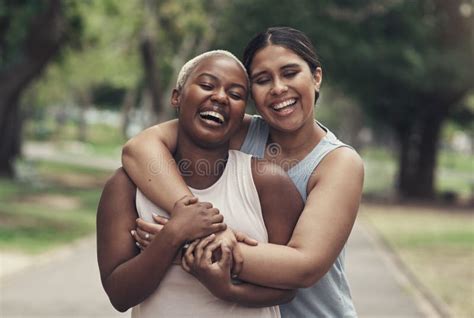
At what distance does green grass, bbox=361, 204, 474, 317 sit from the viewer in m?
10.9

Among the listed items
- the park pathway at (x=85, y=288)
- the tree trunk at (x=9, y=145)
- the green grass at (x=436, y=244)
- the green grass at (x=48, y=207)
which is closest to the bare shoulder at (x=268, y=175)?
the park pathway at (x=85, y=288)

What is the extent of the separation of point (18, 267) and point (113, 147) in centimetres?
4696

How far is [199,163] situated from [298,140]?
0.37 m

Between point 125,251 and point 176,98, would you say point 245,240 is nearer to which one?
point 125,251

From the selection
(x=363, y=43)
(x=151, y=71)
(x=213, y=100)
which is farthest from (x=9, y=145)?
(x=213, y=100)

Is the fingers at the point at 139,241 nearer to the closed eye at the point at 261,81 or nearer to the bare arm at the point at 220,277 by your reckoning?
the bare arm at the point at 220,277

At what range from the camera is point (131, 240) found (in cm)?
252

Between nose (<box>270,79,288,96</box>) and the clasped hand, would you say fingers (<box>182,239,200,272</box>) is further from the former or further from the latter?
nose (<box>270,79,288,96</box>)

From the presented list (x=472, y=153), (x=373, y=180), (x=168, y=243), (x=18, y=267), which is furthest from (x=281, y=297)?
(x=472, y=153)

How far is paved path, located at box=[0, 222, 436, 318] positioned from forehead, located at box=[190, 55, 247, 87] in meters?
6.26

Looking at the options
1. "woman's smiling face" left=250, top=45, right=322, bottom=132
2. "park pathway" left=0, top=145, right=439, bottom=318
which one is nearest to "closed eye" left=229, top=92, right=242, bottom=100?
"woman's smiling face" left=250, top=45, right=322, bottom=132

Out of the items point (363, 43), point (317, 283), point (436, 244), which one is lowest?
point (436, 244)

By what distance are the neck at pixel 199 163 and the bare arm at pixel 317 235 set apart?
0.27 metres

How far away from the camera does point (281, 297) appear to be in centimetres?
249
